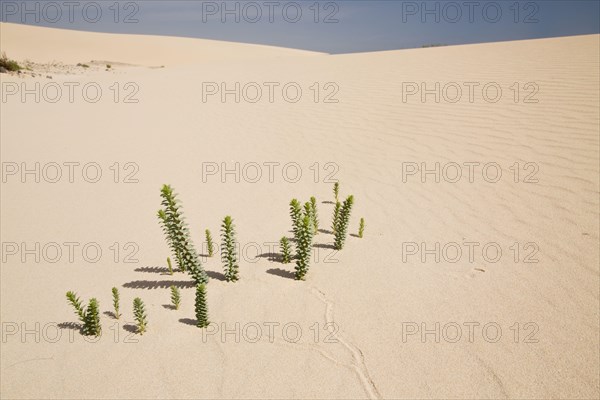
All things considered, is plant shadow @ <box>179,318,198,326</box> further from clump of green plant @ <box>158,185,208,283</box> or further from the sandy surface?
clump of green plant @ <box>158,185,208,283</box>

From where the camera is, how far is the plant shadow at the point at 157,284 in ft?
11.1

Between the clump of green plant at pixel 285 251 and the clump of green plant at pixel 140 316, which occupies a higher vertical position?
the clump of green plant at pixel 285 251

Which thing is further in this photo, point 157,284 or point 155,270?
point 155,270

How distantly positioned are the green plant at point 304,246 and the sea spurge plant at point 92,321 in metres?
1.78

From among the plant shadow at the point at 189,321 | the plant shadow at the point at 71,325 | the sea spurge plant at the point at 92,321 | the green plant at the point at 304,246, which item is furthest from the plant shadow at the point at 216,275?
the plant shadow at the point at 71,325

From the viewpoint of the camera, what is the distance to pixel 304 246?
3367mm

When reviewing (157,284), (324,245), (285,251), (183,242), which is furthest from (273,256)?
(157,284)

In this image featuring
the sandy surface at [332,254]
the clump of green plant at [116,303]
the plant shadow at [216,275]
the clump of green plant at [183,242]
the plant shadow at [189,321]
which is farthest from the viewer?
the plant shadow at [216,275]

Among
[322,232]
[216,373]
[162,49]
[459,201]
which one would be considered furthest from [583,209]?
[162,49]

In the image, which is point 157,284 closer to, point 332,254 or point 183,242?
point 183,242

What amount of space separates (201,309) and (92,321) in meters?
0.87

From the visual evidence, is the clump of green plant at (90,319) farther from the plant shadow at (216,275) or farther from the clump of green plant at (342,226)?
the clump of green plant at (342,226)

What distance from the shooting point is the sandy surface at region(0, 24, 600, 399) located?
249 centimetres

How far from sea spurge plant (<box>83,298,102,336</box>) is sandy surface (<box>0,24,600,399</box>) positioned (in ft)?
0.28
